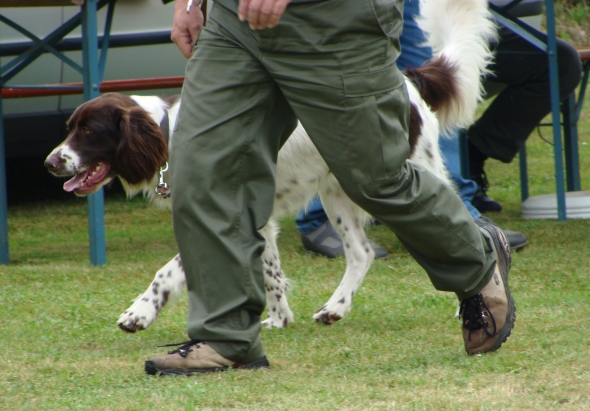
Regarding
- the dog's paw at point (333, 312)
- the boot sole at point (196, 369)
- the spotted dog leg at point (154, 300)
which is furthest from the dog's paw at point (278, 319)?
the boot sole at point (196, 369)

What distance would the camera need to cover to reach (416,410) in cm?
236

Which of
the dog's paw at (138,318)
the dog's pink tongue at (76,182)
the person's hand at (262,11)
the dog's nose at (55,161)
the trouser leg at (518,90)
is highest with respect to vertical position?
the person's hand at (262,11)

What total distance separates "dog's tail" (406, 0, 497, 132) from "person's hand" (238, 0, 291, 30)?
1.75m

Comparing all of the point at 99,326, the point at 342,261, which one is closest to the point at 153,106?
the point at 99,326

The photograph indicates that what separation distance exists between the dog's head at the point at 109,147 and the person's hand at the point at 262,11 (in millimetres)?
1321

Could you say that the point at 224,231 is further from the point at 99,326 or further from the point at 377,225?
the point at 377,225

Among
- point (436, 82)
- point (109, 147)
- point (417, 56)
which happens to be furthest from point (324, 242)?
point (109, 147)

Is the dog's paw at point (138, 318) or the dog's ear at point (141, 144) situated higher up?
the dog's ear at point (141, 144)

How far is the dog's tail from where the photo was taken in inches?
161

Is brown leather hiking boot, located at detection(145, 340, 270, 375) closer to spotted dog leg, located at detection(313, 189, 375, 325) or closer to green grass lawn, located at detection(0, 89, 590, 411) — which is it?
green grass lawn, located at detection(0, 89, 590, 411)

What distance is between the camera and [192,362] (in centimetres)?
281

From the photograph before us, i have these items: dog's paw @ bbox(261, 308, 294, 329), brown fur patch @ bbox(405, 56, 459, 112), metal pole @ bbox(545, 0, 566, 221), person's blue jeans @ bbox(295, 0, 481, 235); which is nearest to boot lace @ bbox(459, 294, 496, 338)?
dog's paw @ bbox(261, 308, 294, 329)

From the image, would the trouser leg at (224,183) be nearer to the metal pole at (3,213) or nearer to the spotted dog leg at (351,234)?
the spotted dog leg at (351,234)

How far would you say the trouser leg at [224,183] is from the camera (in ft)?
8.84
